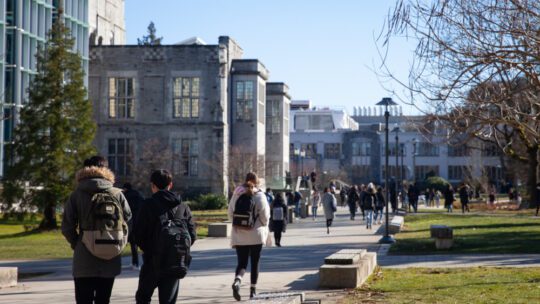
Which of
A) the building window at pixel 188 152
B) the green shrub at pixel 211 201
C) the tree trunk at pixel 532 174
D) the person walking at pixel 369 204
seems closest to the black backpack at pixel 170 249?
the person walking at pixel 369 204

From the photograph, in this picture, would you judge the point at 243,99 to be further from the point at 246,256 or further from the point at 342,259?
the point at 246,256

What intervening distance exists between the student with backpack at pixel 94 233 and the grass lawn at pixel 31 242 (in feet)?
47.6

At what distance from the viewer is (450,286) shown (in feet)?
49.4

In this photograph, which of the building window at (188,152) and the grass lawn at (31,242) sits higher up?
the building window at (188,152)

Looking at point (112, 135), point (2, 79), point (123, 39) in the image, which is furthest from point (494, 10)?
point (123, 39)

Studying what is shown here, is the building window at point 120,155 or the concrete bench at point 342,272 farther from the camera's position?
the building window at point 120,155

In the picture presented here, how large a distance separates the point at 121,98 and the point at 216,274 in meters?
38.3

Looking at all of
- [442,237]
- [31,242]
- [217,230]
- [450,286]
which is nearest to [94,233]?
[450,286]

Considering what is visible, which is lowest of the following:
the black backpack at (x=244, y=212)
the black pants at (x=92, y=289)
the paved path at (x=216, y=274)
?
the paved path at (x=216, y=274)

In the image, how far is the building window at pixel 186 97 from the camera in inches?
2168

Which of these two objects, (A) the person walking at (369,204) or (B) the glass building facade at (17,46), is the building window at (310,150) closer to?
(B) the glass building facade at (17,46)

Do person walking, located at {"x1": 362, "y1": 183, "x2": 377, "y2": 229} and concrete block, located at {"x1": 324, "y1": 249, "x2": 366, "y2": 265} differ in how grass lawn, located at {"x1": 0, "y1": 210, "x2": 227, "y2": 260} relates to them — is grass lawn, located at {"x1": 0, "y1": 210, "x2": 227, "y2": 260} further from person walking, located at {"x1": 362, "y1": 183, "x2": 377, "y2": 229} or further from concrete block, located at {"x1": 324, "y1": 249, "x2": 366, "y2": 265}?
concrete block, located at {"x1": 324, "y1": 249, "x2": 366, "y2": 265}

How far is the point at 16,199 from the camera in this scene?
108 feet

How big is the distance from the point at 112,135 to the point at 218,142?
6072mm
